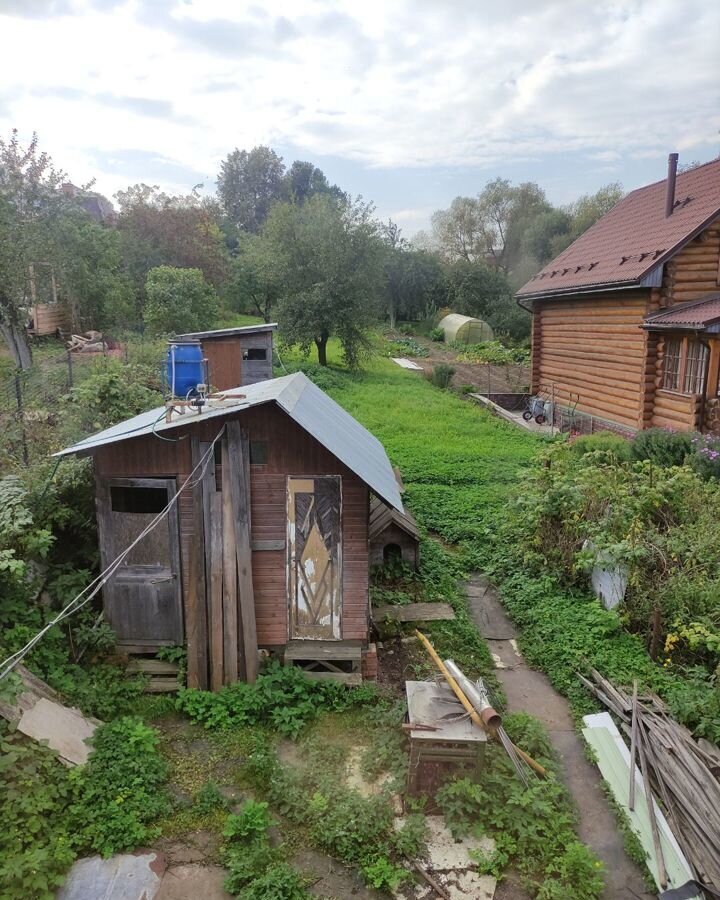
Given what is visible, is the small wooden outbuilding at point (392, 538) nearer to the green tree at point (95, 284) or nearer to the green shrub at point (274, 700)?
the green shrub at point (274, 700)

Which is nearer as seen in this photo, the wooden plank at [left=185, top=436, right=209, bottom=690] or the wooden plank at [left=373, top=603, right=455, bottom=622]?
the wooden plank at [left=185, top=436, right=209, bottom=690]

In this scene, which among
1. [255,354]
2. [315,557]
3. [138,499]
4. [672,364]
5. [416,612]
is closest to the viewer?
[315,557]

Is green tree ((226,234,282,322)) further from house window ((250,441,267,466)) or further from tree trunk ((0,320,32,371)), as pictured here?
house window ((250,441,267,466))

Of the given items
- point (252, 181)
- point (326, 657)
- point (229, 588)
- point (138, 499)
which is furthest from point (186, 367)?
point (252, 181)

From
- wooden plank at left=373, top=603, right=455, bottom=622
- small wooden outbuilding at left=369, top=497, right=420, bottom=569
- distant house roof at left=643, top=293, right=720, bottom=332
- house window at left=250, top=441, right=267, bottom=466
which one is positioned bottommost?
wooden plank at left=373, top=603, right=455, bottom=622

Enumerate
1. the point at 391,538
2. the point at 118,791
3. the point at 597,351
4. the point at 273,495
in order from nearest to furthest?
the point at 118,791
the point at 273,495
the point at 391,538
the point at 597,351

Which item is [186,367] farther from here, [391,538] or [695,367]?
[695,367]

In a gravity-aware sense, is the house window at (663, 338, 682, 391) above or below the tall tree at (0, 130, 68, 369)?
below

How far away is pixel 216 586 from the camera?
21.4 feet

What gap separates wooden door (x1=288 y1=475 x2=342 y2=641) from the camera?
6637 mm

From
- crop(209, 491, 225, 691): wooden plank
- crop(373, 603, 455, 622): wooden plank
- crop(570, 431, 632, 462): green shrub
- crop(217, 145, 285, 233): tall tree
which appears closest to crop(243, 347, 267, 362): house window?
crop(570, 431, 632, 462): green shrub

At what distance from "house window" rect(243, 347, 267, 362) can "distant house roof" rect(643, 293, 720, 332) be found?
9.74m

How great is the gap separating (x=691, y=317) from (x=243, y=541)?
12.5m

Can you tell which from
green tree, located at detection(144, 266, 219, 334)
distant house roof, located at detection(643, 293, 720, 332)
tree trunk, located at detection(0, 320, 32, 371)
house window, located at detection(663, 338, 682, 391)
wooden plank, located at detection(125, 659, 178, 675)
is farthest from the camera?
green tree, located at detection(144, 266, 219, 334)
